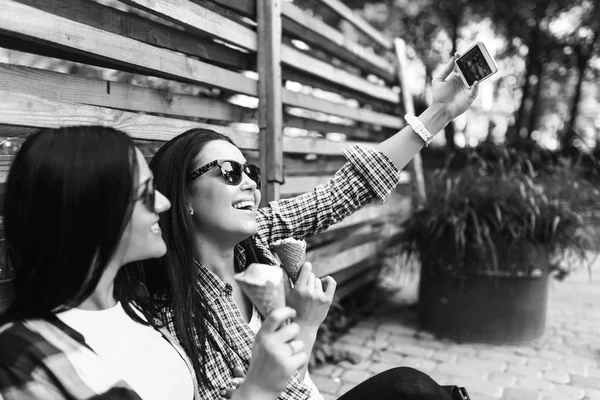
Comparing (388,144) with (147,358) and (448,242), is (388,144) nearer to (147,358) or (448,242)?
(147,358)

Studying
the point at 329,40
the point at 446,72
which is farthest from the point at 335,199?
the point at 329,40

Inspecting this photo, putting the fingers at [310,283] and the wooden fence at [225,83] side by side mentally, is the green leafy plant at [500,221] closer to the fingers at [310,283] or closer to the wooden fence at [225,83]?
the wooden fence at [225,83]

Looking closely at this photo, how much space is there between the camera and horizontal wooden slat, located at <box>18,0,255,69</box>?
5.76 ft

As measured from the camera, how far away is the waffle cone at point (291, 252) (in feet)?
4.91

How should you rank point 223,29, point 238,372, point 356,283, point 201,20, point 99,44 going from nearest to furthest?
point 238,372
point 99,44
point 201,20
point 223,29
point 356,283

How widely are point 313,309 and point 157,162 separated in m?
0.68

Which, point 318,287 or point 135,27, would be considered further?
point 135,27

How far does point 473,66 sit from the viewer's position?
1.90 m

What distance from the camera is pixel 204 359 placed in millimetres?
1461

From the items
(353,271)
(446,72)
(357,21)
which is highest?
(357,21)

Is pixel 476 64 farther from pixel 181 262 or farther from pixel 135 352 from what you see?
pixel 135 352

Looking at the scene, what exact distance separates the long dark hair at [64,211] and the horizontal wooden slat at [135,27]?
89 cm

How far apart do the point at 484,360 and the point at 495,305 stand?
0.43 metres

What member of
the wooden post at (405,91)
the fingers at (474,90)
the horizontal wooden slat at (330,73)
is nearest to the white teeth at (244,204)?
the fingers at (474,90)
